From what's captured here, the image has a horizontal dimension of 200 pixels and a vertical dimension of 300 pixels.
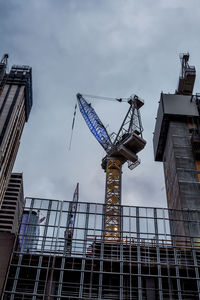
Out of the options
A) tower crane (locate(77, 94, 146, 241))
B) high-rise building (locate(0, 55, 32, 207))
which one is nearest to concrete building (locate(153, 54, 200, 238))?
tower crane (locate(77, 94, 146, 241))

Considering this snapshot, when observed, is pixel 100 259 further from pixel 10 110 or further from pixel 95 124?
pixel 10 110

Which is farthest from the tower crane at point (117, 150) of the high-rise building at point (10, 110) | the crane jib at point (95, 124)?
the high-rise building at point (10, 110)

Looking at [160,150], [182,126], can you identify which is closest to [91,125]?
[160,150]

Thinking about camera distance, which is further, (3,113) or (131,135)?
(3,113)

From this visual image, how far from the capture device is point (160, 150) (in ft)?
223

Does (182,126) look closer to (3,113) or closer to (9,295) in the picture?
(9,295)

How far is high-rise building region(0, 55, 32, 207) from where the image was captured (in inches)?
4838

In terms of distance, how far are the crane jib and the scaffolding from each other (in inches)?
1603

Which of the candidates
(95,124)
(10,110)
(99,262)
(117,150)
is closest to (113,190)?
(117,150)

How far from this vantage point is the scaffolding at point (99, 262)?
30.4 m

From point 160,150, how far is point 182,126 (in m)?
9.18

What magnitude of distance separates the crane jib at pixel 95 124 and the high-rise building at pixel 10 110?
4549cm

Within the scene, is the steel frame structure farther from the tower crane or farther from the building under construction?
the building under construction

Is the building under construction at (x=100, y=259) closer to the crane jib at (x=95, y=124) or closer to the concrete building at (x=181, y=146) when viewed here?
the concrete building at (x=181, y=146)
